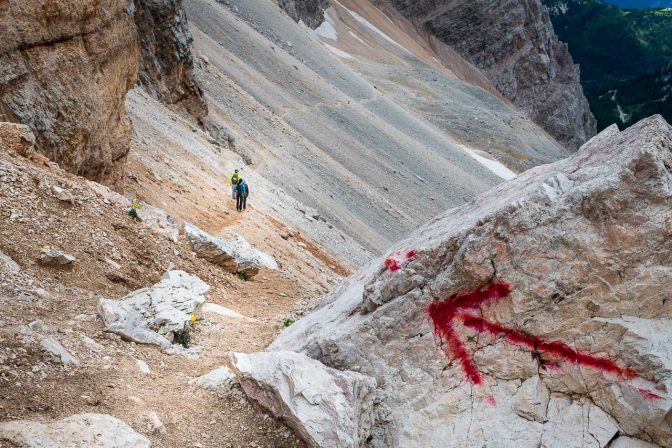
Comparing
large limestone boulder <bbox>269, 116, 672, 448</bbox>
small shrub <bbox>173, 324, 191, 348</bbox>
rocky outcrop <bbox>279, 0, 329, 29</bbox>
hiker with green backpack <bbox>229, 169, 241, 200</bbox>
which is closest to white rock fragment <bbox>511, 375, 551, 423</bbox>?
large limestone boulder <bbox>269, 116, 672, 448</bbox>

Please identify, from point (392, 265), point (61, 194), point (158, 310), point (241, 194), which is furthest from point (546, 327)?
point (241, 194)

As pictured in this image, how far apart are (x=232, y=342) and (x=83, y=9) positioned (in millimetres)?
8977

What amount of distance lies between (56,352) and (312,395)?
3373 millimetres

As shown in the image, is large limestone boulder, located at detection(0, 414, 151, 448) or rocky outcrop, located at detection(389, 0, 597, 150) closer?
large limestone boulder, located at detection(0, 414, 151, 448)

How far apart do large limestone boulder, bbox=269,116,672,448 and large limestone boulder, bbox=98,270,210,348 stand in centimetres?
272

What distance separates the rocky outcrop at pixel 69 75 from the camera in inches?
541

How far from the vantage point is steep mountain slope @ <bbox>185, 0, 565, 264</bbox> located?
37156mm

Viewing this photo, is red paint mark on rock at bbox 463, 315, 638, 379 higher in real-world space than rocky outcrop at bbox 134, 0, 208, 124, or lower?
higher

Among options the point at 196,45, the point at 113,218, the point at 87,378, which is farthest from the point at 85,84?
the point at 196,45

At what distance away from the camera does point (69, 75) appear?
14906 mm

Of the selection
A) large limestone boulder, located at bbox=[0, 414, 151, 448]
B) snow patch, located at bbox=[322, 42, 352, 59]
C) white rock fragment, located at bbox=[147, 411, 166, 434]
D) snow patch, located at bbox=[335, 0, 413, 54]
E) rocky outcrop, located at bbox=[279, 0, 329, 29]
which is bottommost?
large limestone boulder, located at bbox=[0, 414, 151, 448]

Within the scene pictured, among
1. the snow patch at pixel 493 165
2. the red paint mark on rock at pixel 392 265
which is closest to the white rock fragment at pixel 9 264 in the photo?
the red paint mark on rock at pixel 392 265

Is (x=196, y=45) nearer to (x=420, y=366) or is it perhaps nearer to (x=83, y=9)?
(x=83, y=9)

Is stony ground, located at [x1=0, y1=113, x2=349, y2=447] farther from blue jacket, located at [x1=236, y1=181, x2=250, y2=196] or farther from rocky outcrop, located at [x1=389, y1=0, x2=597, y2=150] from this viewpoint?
rocky outcrop, located at [x1=389, y1=0, x2=597, y2=150]
